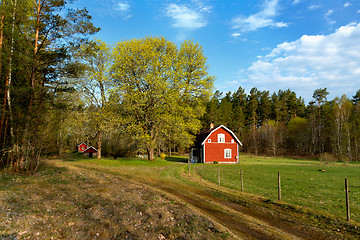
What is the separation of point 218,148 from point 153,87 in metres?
19.9

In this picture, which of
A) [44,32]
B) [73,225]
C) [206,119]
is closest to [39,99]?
[44,32]

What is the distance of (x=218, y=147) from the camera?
43375 mm

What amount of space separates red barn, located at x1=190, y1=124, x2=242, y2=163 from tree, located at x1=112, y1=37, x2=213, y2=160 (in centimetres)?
958

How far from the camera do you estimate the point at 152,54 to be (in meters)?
32.0

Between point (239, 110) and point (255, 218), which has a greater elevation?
point (239, 110)

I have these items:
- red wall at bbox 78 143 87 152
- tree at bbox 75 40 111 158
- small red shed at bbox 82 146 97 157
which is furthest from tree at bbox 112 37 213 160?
red wall at bbox 78 143 87 152

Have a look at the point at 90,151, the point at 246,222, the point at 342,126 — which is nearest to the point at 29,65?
the point at 246,222

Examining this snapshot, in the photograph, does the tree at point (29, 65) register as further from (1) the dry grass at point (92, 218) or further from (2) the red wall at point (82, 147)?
(2) the red wall at point (82, 147)

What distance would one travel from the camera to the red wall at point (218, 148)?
1688 inches

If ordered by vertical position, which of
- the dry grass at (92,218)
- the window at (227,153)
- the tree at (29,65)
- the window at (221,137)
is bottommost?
the window at (227,153)

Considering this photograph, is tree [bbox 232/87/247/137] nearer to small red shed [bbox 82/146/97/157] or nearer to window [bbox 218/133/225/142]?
window [bbox 218/133/225/142]

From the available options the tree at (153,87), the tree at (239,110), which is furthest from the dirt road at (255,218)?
the tree at (239,110)

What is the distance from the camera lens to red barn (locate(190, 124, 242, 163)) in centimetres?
4281

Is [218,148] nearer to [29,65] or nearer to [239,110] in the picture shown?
[29,65]
